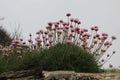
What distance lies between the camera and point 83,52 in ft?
32.8

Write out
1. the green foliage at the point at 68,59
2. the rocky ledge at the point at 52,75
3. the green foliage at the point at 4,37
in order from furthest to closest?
the green foliage at the point at 4,37 → the green foliage at the point at 68,59 → the rocky ledge at the point at 52,75

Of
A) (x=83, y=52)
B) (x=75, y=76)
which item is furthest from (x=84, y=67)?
(x=75, y=76)

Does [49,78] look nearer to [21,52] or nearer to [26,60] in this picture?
[26,60]

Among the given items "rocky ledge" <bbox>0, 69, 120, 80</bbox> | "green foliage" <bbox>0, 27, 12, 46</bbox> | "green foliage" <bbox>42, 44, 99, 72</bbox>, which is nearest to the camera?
"rocky ledge" <bbox>0, 69, 120, 80</bbox>

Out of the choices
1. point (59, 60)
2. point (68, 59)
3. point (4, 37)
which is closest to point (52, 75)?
point (59, 60)

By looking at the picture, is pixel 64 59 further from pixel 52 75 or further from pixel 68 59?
pixel 52 75

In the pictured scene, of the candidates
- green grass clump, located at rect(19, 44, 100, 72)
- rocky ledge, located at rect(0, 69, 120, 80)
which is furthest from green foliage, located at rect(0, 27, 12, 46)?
rocky ledge, located at rect(0, 69, 120, 80)

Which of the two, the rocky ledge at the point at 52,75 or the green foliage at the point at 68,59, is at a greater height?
the green foliage at the point at 68,59

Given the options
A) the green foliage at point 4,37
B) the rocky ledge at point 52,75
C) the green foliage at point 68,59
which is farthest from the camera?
the green foliage at point 4,37

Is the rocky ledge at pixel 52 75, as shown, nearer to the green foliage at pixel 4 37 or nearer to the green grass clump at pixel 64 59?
the green grass clump at pixel 64 59

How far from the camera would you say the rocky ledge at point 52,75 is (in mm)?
8961

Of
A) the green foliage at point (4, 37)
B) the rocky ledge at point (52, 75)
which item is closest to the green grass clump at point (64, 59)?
the rocky ledge at point (52, 75)

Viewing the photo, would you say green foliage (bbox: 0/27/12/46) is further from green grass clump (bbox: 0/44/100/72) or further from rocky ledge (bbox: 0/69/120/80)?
rocky ledge (bbox: 0/69/120/80)

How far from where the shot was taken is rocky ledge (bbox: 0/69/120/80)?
8.96 meters
